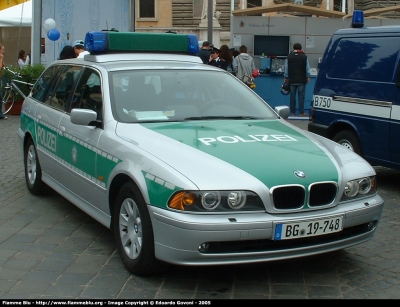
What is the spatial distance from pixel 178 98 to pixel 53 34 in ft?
35.4

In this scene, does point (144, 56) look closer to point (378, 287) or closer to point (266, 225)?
point (266, 225)

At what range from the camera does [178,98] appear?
571cm

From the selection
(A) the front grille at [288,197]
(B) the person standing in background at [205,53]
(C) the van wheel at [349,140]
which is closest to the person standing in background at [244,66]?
(B) the person standing in background at [205,53]

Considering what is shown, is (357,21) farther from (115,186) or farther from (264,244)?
(264,244)

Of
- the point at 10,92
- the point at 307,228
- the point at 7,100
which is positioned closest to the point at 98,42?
the point at 307,228

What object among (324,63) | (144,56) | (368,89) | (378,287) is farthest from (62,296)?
(324,63)

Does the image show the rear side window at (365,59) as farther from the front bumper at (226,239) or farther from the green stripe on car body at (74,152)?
the green stripe on car body at (74,152)

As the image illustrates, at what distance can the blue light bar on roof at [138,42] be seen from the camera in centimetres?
633

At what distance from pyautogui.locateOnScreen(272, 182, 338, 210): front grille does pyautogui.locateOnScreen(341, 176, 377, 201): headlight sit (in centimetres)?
16

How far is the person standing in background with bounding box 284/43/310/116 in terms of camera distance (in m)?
16.1

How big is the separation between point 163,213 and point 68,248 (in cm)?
147

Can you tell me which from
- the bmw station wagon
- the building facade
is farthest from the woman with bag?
the building facade

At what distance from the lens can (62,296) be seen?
171 inches

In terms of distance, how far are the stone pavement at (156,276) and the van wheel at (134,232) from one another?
0.36ft
